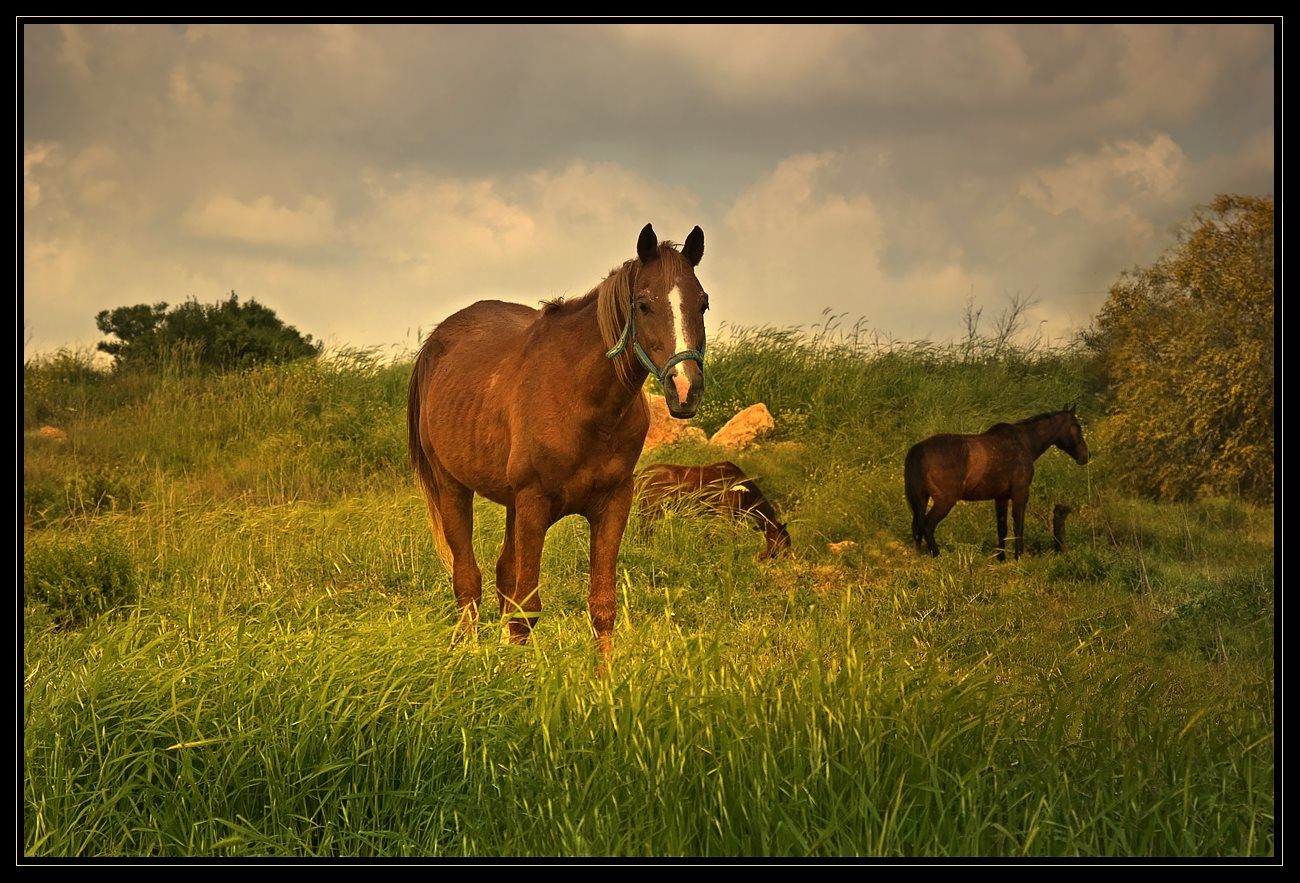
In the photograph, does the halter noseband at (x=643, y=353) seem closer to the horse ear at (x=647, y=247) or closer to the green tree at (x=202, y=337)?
the horse ear at (x=647, y=247)

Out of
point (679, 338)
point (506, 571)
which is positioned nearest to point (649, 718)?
point (679, 338)

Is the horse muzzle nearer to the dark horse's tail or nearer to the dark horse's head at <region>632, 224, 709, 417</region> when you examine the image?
the dark horse's head at <region>632, 224, 709, 417</region>

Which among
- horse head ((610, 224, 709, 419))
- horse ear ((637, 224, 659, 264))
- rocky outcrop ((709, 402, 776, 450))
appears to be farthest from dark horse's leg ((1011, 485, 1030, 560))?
horse ear ((637, 224, 659, 264))

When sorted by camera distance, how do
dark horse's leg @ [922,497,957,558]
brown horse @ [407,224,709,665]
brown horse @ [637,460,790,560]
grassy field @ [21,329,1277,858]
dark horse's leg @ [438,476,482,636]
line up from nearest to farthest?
grassy field @ [21,329,1277,858], brown horse @ [407,224,709,665], dark horse's leg @ [438,476,482,636], brown horse @ [637,460,790,560], dark horse's leg @ [922,497,957,558]

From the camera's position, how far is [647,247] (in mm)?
4582

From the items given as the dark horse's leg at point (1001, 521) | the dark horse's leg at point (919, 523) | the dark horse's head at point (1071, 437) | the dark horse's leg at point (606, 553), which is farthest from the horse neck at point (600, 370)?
the dark horse's head at point (1071, 437)

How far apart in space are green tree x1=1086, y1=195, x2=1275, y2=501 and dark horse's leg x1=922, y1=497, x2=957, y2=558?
1455mm

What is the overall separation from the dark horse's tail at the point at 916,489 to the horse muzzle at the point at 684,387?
5462 mm

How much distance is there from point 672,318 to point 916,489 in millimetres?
5445

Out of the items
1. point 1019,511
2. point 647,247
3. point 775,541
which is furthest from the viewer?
point 1019,511

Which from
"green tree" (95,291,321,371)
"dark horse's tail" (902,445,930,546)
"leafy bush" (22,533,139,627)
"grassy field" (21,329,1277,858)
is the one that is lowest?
"grassy field" (21,329,1277,858)

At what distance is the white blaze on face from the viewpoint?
13.7 feet

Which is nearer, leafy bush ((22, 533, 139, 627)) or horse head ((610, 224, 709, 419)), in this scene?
horse head ((610, 224, 709, 419))

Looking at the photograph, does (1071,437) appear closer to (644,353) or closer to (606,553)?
(606,553)
